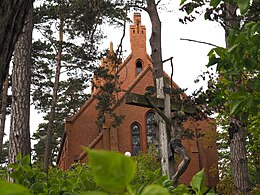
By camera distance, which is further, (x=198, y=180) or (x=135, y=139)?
(x=135, y=139)

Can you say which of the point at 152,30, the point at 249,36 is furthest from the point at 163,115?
the point at 152,30

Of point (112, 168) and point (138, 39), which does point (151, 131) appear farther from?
point (112, 168)

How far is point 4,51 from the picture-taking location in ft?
4.53

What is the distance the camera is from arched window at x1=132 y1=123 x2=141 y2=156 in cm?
2886

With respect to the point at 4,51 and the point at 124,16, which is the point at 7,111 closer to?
the point at 124,16

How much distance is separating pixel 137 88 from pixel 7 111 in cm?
1078

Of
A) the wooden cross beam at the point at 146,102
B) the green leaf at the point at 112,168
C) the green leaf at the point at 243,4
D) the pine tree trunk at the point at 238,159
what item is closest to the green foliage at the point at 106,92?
the pine tree trunk at the point at 238,159

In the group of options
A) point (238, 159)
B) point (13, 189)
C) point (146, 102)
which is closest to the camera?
point (13, 189)

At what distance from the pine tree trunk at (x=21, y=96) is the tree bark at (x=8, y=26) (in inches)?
302

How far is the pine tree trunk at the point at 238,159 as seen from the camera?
12344mm

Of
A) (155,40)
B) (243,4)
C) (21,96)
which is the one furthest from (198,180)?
(155,40)

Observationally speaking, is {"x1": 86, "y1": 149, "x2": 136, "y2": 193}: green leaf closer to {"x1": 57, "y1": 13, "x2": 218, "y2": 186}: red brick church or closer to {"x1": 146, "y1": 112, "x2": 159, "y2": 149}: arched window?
{"x1": 57, "y1": 13, "x2": 218, "y2": 186}: red brick church

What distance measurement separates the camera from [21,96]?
962 cm

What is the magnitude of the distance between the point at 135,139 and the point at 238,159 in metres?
16.9
